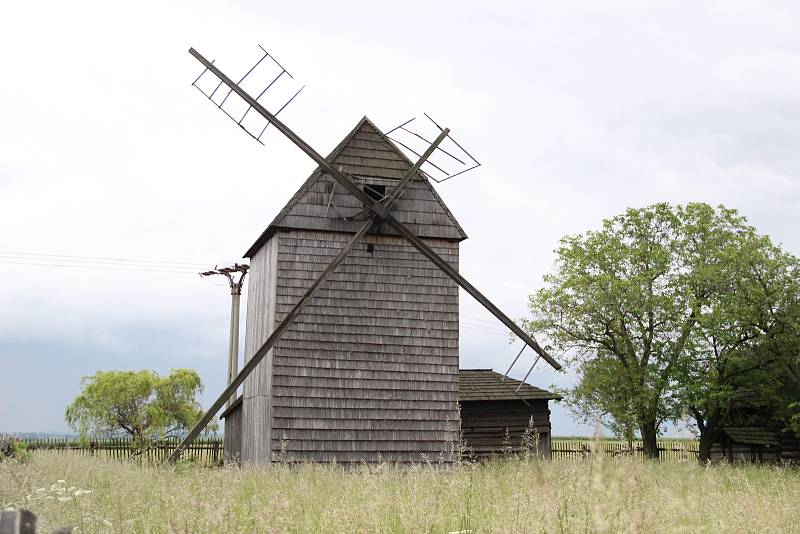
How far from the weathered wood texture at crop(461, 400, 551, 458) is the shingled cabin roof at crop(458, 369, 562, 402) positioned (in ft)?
0.71

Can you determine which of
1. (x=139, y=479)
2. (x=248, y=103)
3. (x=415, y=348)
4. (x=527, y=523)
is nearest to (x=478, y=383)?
(x=415, y=348)

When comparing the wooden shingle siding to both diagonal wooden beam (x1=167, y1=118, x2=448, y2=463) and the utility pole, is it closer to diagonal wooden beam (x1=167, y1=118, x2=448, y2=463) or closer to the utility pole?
diagonal wooden beam (x1=167, y1=118, x2=448, y2=463)

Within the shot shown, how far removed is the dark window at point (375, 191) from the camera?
18.5m

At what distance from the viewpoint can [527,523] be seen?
5199 mm

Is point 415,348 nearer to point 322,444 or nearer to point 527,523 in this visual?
point 322,444

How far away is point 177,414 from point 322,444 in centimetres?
2421

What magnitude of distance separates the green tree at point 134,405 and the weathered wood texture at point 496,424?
1932 cm

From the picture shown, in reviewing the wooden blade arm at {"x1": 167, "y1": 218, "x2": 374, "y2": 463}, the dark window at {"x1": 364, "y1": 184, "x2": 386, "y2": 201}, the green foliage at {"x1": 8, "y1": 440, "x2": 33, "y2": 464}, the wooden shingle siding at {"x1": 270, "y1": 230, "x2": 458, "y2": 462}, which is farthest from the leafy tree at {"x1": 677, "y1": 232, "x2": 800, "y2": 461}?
the green foliage at {"x1": 8, "y1": 440, "x2": 33, "y2": 464}

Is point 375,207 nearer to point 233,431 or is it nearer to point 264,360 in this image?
point 264,360

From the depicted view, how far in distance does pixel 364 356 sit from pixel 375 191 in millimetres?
3824

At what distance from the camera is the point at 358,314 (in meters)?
17.3

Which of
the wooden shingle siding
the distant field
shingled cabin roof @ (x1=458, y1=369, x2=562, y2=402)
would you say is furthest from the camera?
shingled cabin roof @ (x1=458, y1=369, x2=562, y2=402)

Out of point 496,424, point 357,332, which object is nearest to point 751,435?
point 496,424

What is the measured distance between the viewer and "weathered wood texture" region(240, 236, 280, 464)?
17.1 m
